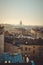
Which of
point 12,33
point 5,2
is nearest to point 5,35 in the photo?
point 12,33

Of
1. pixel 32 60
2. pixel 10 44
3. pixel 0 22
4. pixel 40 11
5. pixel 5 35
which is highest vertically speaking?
pixel 40 11

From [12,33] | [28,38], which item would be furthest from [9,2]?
[28,38]

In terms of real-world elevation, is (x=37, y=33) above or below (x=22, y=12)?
below

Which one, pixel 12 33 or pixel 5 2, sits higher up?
pixel 5 2

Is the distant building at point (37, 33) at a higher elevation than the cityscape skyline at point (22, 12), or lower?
lower

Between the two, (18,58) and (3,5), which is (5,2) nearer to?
(3,5)

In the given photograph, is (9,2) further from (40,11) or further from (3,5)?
(40,11)

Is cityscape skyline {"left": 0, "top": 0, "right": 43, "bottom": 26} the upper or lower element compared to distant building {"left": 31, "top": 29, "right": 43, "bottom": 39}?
upper
